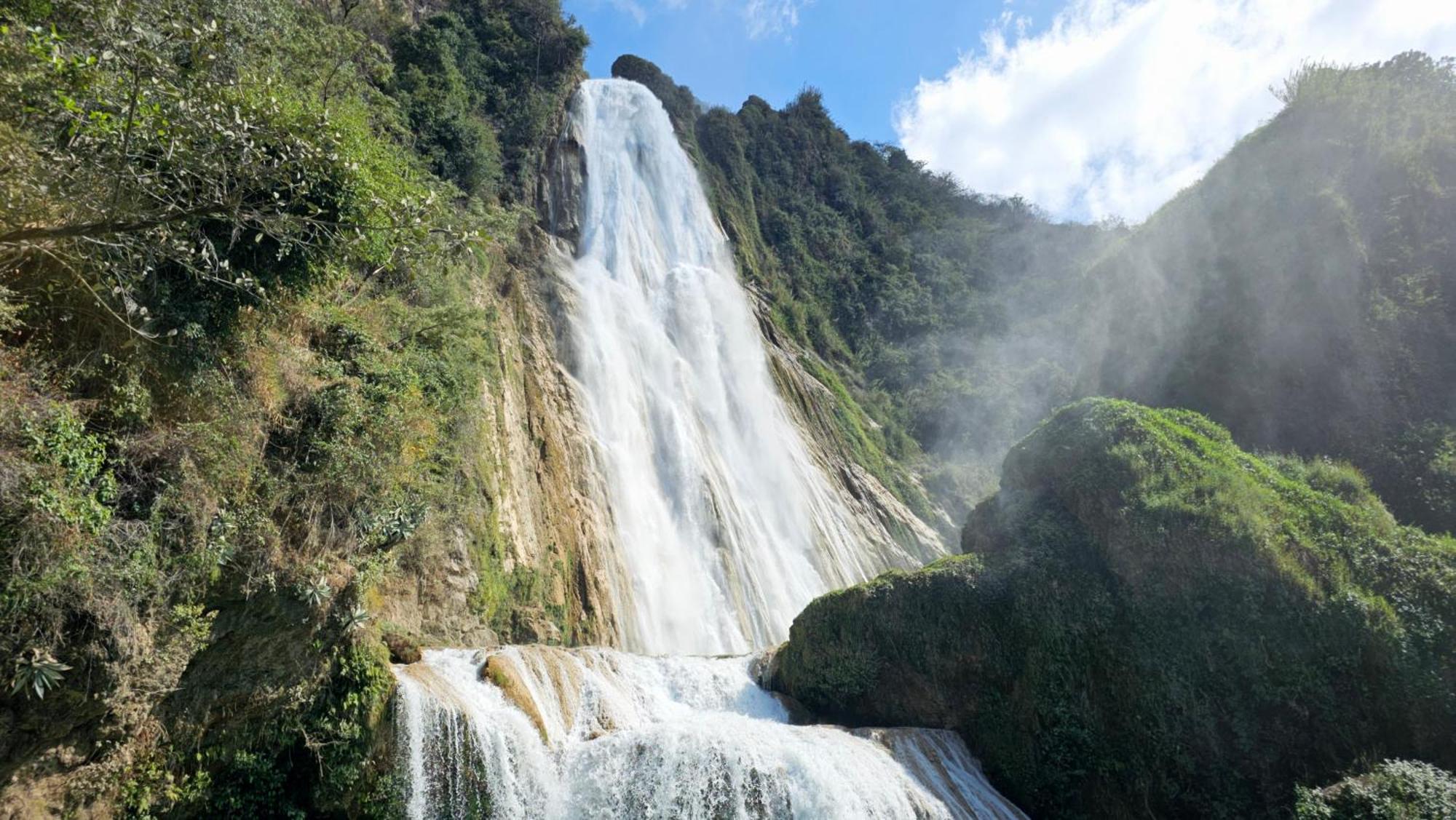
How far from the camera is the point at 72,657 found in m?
6.24

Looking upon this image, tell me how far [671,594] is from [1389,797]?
15.2 metres

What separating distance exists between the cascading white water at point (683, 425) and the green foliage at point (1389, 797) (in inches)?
517

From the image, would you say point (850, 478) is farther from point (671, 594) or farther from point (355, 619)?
point (355, 619)

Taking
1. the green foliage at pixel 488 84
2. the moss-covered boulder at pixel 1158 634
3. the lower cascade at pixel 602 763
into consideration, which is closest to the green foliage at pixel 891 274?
the green foliage at pixel 488 84

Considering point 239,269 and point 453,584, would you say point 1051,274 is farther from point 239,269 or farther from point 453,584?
point 239,269

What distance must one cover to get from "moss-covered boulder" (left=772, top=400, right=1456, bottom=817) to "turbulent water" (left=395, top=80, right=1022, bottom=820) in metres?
1.35

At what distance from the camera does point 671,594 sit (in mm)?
19891

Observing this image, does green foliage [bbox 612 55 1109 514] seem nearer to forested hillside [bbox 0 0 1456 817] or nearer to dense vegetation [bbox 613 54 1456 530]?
dense vegetation [bbox 613 54 1456 530]

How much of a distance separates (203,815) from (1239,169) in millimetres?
32906

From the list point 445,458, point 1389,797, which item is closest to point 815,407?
point 445,458

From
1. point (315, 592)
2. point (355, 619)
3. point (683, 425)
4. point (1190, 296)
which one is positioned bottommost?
point (355, 619)

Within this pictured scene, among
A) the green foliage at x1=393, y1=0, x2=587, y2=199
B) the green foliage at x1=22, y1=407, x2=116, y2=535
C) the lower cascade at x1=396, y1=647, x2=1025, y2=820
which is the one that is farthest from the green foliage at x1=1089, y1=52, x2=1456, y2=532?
the green foliage at x1=393, y1=0, x2=587, y2=199

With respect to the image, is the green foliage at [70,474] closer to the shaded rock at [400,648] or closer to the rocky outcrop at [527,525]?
the shaded rock at [400,648]

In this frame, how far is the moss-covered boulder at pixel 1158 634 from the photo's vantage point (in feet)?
32.9
